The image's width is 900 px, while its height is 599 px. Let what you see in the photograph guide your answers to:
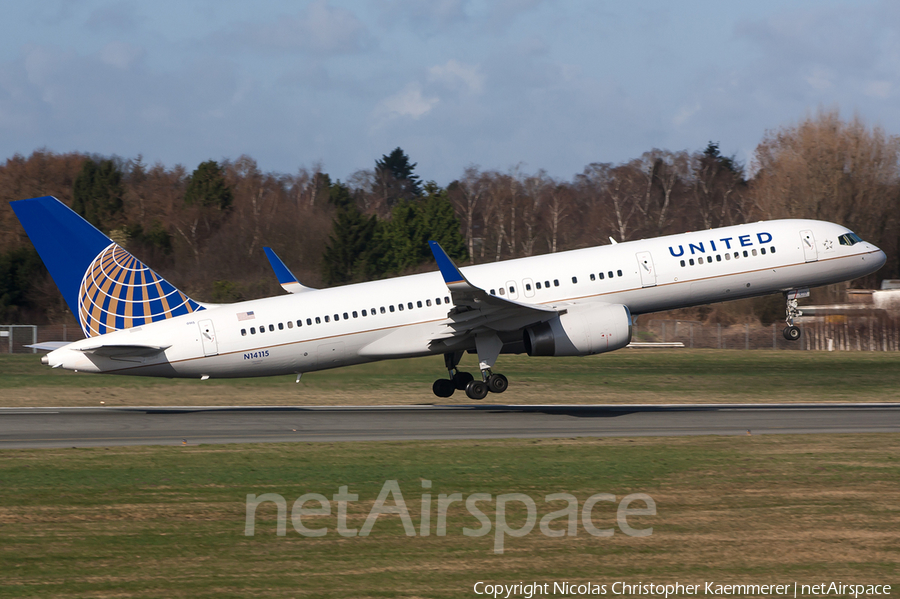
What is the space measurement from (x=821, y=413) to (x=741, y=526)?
19.3 meters

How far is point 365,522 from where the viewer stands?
1673cm

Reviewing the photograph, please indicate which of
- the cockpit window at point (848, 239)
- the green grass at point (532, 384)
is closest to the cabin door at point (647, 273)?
the green grass at point (532, 384)

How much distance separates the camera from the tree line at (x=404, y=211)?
8406 cm

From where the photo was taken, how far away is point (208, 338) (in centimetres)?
3338

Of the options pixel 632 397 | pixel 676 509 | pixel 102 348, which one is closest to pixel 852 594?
pixel 676 509

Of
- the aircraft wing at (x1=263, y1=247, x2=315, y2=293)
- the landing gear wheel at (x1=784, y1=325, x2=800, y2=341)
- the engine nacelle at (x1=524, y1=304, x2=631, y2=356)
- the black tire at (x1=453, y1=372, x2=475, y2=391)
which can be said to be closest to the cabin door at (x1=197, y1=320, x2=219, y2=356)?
the aircraft wing at (x1=263, y1=247, x2=315, y2=293)

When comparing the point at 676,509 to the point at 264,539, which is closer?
the point at 264,539

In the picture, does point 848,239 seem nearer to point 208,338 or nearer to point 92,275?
point 208,338

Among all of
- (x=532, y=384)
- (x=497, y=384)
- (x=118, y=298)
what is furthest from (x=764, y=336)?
(x=118, y=298)

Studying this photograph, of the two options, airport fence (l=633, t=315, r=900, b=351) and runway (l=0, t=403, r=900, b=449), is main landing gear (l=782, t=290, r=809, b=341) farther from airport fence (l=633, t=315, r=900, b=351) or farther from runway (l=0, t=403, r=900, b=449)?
airport fence (l=633, t=315, r=900, b=351)

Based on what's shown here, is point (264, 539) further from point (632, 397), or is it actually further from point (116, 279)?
point (632, 397)

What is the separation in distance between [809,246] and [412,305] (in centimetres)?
1567

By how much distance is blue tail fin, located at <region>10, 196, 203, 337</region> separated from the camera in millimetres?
32969

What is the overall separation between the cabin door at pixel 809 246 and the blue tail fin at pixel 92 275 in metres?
23.3
